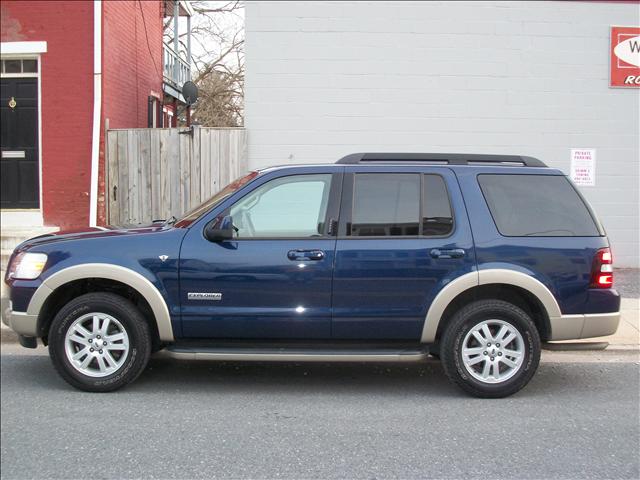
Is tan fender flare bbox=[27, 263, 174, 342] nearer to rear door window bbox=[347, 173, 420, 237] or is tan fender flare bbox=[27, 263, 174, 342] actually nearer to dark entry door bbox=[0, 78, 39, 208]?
rear door window bbox=[347, 173, 420, 237]

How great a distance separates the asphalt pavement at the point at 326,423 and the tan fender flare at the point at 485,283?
70 centimetres

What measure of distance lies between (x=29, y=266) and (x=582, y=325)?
14.6 feet

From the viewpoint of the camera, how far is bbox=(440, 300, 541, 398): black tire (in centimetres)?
495

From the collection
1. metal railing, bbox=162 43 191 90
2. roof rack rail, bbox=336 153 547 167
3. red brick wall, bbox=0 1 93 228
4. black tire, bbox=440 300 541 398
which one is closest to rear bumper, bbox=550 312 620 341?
black tire, bbox=440 300 541 398

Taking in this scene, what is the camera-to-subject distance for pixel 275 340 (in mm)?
5059

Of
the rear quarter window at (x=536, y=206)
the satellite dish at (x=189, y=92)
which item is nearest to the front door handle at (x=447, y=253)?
the rear quarter window at (x=536, y=206)

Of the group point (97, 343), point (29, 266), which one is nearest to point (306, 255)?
point (97, 343)

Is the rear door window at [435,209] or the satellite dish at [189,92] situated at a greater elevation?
the satellite dish at [189,92]

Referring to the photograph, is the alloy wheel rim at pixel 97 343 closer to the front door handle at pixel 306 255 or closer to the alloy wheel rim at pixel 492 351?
the front door handle at pixel 306 255

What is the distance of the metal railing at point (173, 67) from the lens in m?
15.6

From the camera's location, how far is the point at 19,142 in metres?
10.3

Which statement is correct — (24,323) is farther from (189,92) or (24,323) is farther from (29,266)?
(189,92)

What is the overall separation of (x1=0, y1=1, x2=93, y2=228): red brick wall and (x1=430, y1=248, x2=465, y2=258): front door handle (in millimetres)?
7139

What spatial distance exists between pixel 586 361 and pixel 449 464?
3.04 m
